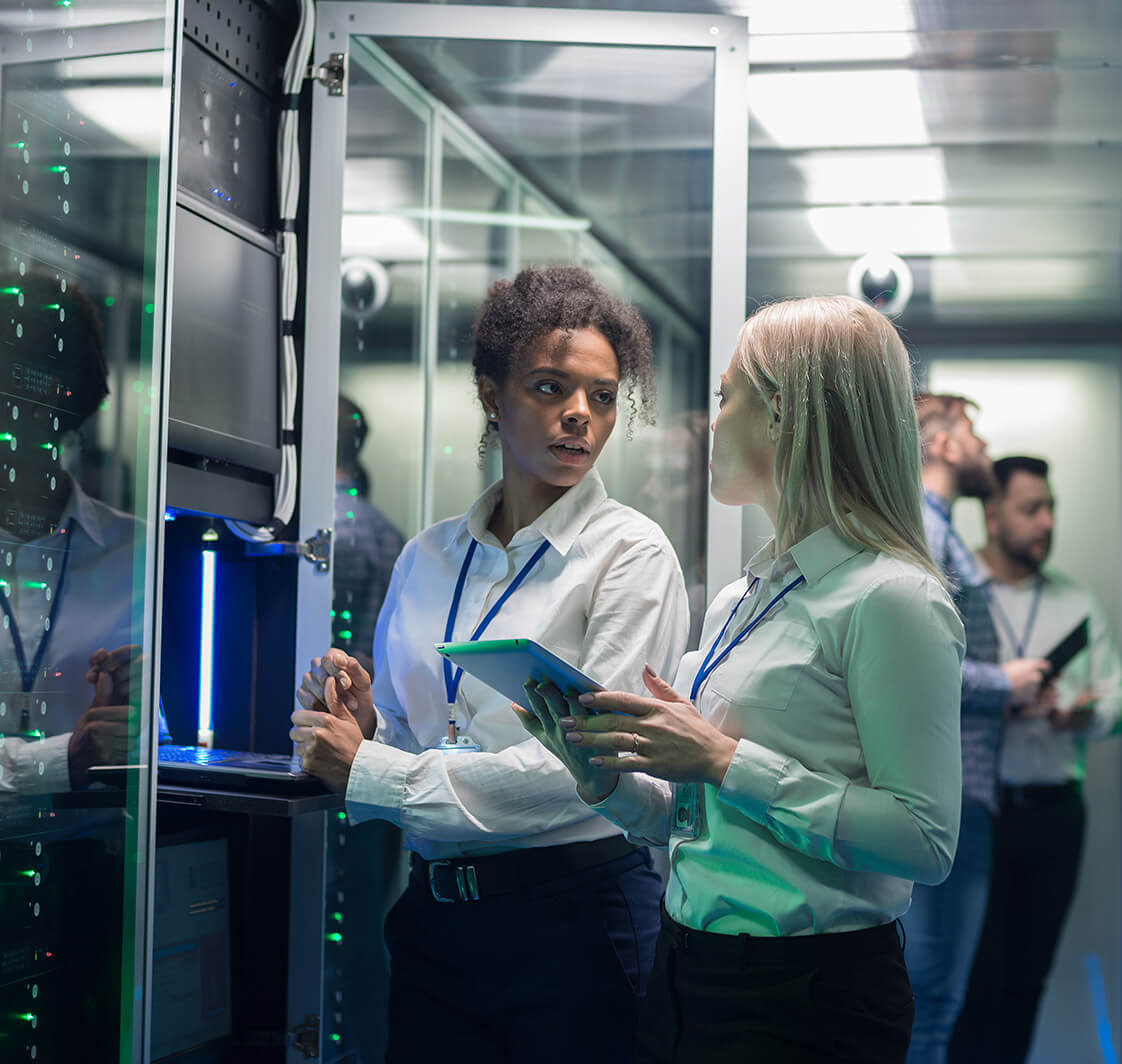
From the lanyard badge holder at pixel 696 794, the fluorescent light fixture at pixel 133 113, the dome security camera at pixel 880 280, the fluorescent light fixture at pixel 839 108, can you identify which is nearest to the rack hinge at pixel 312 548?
the fluorescent light fixture at pixel 133 113

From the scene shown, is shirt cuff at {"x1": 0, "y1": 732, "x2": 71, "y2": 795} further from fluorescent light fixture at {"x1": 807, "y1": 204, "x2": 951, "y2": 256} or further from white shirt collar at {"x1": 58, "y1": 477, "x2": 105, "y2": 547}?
fluorescent light fixture at {"x1": 807, "y1": 204, "x2": 951, "y2": 256}

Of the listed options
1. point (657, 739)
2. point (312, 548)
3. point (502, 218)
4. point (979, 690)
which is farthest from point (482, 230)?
point (657, 739)

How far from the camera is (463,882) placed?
189 cm

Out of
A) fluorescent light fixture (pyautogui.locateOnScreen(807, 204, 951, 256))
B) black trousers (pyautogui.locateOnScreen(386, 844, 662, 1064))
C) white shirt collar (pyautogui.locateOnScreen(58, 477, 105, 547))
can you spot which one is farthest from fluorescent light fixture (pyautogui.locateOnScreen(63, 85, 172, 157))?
fluorescent light fixture (pyautogui.locateOnScreen(807, 204, 951, 256))

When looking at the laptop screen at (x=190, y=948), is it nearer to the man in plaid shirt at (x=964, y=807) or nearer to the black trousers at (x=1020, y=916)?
the man in plaid shirt at (x=964, y=807)

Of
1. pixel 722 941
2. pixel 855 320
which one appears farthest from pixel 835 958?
pixel 855 320

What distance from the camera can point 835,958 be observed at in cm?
136

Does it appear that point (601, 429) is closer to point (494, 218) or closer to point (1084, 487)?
point (494, 218)

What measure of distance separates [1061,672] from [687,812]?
10.2 ft

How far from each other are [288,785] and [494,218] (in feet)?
5.99

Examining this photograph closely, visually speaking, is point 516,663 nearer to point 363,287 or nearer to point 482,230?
point 363,287

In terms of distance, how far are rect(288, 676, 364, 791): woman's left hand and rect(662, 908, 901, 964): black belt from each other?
27.7 inches

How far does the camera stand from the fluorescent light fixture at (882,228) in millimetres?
4469

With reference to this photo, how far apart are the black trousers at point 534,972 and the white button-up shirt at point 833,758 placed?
398 mm
